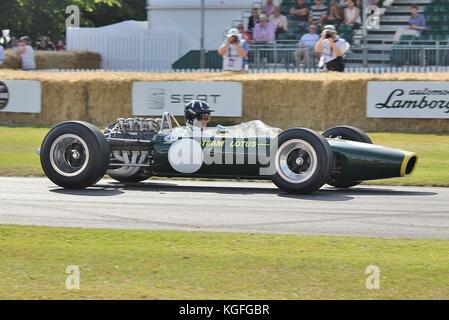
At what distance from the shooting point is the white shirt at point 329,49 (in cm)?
2167

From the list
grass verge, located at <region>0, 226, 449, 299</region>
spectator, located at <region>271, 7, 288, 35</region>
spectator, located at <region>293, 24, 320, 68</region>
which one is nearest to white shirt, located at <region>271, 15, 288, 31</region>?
spectator, located at <region>271, 7, 288, 35</region>

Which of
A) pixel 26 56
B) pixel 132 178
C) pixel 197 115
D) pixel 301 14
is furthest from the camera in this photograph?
pixel 301 14

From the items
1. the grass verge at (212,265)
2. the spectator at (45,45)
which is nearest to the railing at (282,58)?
the spectator at (45,45)

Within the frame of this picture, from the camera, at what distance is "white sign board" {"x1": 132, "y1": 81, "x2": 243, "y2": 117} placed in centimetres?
2044

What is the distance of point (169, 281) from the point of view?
6891 millimetres

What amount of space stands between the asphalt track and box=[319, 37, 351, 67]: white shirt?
9.18 meters

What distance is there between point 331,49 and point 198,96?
10.9 ft

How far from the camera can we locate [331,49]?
21.9 meters

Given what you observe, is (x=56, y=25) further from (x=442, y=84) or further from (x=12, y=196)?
(x=12, y=196)

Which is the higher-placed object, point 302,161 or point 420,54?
point 420,54

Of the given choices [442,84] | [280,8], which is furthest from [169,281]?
[280,8]
